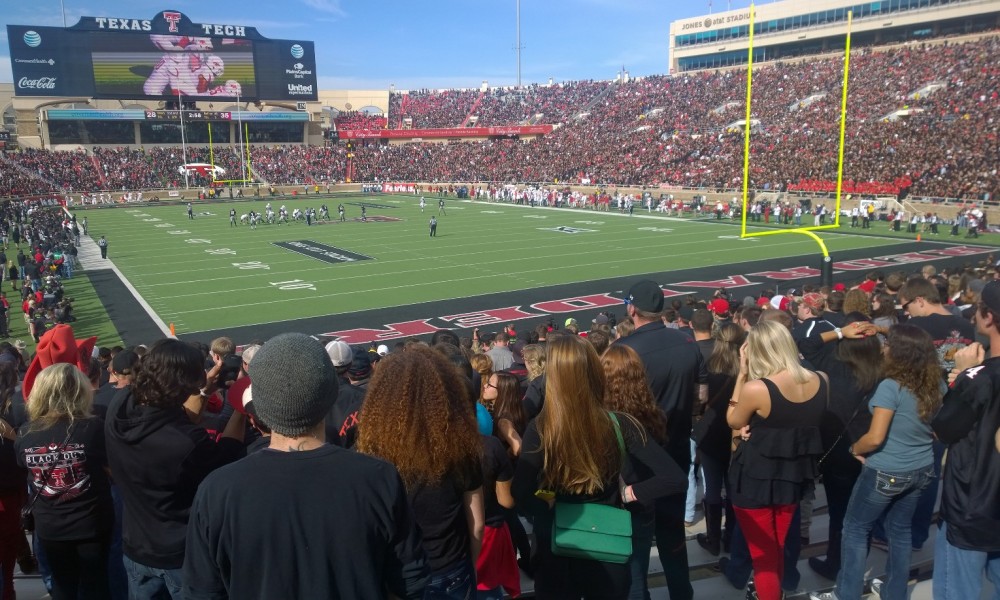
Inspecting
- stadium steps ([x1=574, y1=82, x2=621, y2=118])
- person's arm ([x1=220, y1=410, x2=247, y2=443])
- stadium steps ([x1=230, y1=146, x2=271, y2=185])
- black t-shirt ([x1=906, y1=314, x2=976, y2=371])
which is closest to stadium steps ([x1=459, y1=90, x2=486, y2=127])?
stadium steps ([x1=574, y1=82, x2=621, y2=118])

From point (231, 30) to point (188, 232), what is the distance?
3673 cm

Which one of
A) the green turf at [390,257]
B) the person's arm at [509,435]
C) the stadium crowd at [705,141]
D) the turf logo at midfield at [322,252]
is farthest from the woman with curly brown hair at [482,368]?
the stadium crowd at [705,141]

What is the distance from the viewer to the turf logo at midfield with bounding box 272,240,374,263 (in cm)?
2512

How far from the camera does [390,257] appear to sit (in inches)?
999

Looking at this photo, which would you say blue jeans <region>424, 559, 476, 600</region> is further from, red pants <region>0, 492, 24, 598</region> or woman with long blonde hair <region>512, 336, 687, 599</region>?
red pants <region>0, 492, 24, 598</region>

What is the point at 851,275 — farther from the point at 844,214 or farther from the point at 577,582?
the point at 577,582

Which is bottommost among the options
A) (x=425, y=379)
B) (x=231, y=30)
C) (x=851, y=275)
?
(x=851, y=275)

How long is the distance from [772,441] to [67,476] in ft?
11.4

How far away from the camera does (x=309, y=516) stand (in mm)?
1894

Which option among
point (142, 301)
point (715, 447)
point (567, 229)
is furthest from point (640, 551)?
point (567, 229)

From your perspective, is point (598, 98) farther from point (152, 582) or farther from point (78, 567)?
point (152, 582)

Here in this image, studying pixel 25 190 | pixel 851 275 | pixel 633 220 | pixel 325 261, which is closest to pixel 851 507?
pixel 851 275

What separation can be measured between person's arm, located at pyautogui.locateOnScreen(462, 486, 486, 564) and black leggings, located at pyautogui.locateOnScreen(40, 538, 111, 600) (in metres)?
2.01

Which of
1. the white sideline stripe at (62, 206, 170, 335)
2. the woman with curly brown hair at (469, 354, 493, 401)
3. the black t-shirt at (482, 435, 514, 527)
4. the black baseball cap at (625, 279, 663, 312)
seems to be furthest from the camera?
the white sideline stripe at (62, 206, 170, 335)
